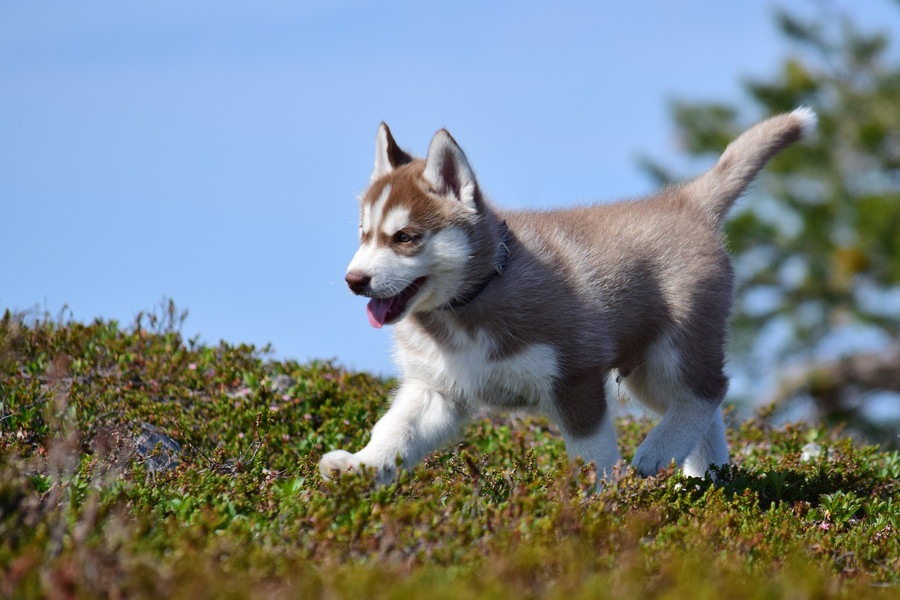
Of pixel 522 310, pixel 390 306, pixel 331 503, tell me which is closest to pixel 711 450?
pixel 522 310

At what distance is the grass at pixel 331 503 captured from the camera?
3.57 m

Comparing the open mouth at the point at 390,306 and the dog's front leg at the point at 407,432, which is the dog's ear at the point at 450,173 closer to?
the open mouth at the point at 390,306

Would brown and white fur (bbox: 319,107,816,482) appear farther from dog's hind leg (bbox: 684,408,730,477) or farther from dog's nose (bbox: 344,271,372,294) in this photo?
dog's hind leg (bbox: 684,408,730,477)

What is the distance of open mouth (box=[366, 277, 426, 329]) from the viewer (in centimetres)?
566

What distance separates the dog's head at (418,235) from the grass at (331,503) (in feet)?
2.98

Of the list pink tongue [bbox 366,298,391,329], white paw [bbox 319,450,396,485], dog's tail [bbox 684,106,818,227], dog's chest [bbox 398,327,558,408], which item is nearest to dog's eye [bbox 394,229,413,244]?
pink tongue [bbox 366,298,391,329]

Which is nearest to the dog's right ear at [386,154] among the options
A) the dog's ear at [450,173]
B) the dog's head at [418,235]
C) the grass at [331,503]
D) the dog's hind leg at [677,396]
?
the dog's head at [418,235]

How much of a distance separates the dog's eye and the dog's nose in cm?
36

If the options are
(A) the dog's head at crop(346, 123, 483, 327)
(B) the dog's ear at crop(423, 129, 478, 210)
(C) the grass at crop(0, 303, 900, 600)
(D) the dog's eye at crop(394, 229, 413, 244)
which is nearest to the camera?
(C) the grass at crop(0, 303, 900, 600)

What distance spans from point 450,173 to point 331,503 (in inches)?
81.5

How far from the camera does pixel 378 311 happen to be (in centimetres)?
567

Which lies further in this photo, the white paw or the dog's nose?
the dog's nose

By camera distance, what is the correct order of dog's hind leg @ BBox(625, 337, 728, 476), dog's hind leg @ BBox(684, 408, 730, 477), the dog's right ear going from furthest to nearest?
dog's hind leg @ BBox(684, 408, 730, 477) → dog's hind leg @ BBox(625, 337, 728, 476) → the dog's right ear

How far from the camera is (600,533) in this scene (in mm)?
4395
